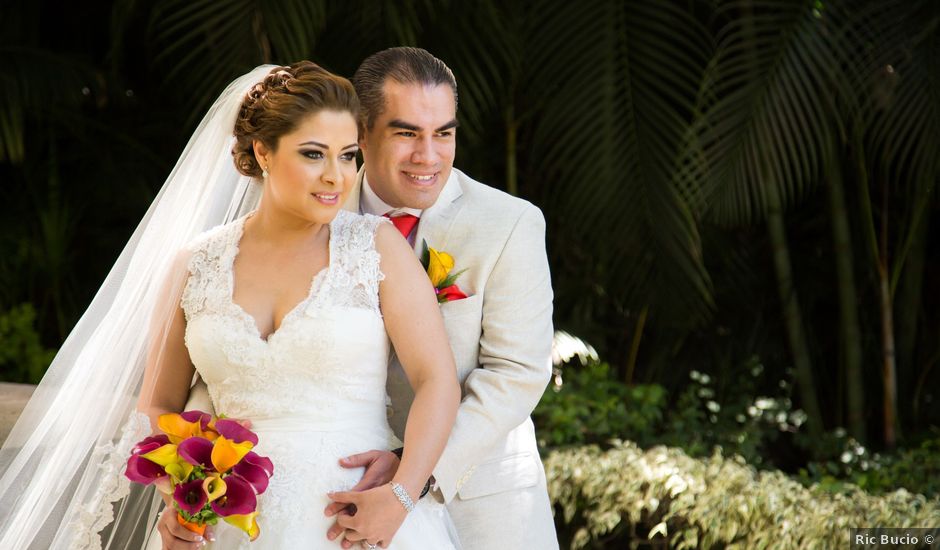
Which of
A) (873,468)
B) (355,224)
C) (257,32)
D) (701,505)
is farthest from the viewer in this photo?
(873,468)

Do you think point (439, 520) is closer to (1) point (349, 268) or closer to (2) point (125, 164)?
(1) point (349, 268)

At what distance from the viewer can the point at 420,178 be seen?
106 inches

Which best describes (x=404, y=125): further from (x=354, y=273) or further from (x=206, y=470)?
(x=206, y=470)

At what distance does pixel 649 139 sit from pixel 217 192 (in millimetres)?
2536

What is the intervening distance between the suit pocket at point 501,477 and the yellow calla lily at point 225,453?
700 mm

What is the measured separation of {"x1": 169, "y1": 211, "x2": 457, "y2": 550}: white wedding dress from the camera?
2363 millimetres

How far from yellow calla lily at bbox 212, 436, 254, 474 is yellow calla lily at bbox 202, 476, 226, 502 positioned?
2 cm

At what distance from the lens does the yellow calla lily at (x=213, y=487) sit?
2131 millimetres

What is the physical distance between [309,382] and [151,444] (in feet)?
1.16

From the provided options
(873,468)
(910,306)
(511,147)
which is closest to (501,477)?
(873,468)

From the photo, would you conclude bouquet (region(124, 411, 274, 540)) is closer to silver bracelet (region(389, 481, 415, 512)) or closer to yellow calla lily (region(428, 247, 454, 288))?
silver bracelet (region(389, 481, 415, 512))

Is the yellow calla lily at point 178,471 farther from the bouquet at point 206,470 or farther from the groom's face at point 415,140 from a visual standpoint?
the groom's face at point 415,140

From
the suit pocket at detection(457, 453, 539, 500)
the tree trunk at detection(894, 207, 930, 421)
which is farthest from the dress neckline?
the tree trunk at detection(894, 207, 930, 421)

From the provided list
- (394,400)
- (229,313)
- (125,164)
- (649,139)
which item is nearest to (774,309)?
(649,139)
